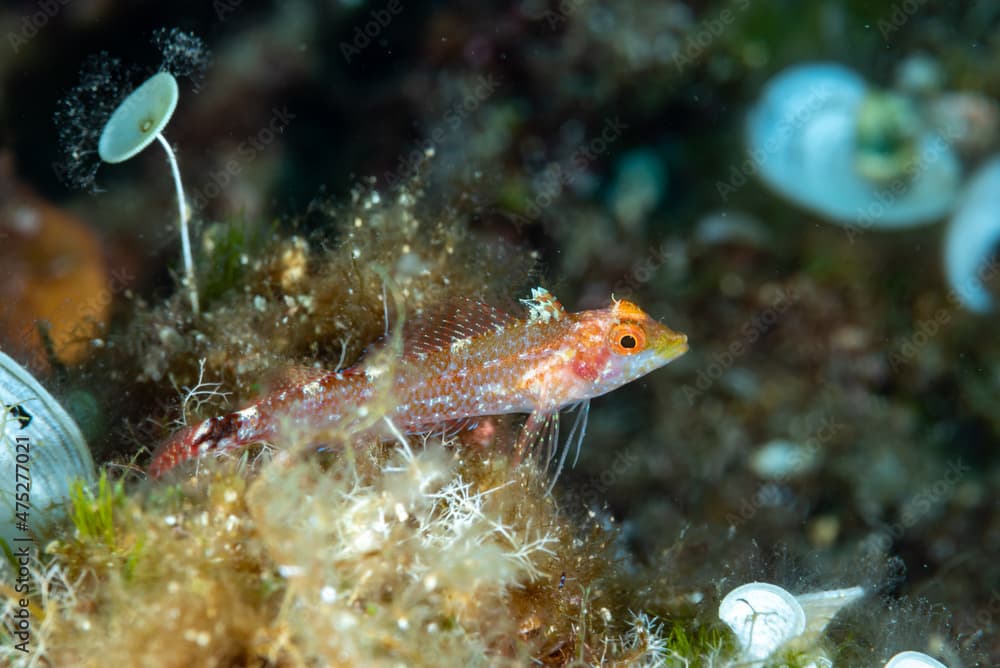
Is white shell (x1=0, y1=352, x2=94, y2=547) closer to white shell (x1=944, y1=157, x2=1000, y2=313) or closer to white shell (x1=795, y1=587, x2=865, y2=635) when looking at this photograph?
white shell (x1=795, y1=587, x2=865, y2=635)

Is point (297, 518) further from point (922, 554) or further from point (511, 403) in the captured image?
point (922, 554)

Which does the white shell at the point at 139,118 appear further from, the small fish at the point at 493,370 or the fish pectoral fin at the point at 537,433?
the fish pectoral fin at the point at 537,433

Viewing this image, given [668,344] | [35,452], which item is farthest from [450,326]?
[35,452]

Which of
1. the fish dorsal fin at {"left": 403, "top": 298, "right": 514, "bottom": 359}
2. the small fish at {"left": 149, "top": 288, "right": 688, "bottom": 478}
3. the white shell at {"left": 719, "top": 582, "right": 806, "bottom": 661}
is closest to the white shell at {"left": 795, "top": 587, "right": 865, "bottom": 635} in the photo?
the white shell at {"left": 719, "top": 582, "right": 806, "bottom": 661}

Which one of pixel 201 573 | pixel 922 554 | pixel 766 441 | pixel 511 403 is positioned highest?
pixel 201 573

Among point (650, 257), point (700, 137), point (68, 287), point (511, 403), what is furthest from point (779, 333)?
point (68, 287)

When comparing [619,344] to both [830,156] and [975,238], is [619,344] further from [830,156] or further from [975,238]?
[975,238]

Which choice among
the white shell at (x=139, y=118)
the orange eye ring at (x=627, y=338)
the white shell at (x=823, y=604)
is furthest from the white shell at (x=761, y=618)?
the white shell at (x=139, y=118)
